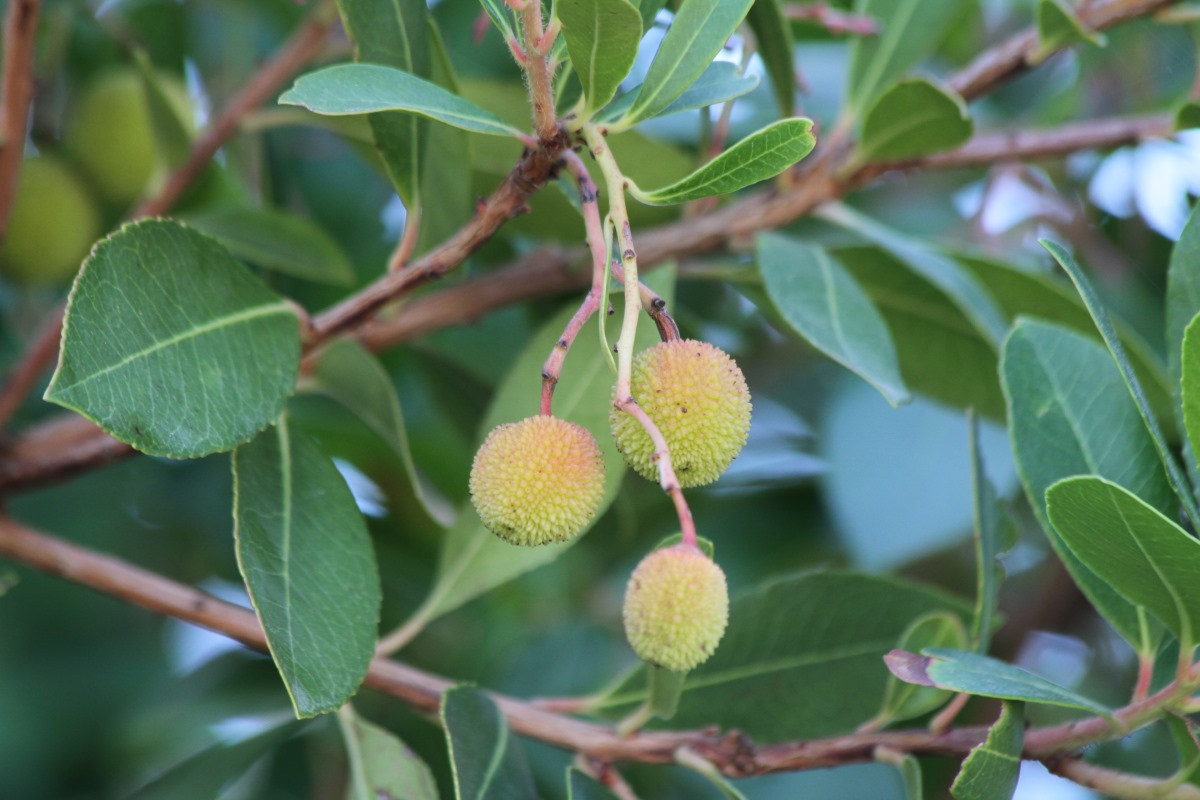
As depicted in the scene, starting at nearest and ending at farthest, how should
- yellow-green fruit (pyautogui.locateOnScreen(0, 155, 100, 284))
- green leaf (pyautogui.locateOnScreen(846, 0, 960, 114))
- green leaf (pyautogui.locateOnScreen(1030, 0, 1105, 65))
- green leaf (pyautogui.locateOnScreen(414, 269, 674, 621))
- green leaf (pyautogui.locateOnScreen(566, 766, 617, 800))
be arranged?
green leaf (pyautogui.locateOnScreen(566, 766, 617, 800))
green leaf (pyautogui.locateOnScreen(414, 269, 674, 621))
green leaf (pyautogui.locateOnScreen(1030, 0, 1105, 65))
green leaf (pyautogui.locateOnScreen(846, 0, 960, 114))
yellow-green fruit (pyautogui.locateOnScreen(0, 155, 100, 284))

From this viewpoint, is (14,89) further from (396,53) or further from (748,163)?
(748,163)

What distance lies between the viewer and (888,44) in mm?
1330

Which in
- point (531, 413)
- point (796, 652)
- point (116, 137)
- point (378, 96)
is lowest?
point (796, 652)

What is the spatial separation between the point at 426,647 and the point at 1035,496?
43.5 inches

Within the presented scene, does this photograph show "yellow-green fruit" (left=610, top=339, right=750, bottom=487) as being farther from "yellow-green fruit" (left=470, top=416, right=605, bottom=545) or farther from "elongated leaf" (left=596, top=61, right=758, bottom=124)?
"elongated leaf" (left=596, top=61, right=758, bottom=124)

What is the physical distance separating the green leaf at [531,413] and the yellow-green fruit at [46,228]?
2.32 feet

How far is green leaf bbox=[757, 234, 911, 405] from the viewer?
94cm

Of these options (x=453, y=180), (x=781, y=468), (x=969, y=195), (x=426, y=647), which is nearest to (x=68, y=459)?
(x=453, y=180)

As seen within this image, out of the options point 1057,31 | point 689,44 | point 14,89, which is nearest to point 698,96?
point 689,44

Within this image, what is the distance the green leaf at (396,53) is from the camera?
83 centimetres

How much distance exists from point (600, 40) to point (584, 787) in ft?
1.86

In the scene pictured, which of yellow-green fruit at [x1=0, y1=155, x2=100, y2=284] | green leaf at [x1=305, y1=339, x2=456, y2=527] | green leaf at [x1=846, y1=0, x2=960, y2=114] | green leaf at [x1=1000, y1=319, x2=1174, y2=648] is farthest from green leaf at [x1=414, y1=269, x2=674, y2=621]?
yellow-green fruit at [x1=0, y1=155, x2=100, y2=284]

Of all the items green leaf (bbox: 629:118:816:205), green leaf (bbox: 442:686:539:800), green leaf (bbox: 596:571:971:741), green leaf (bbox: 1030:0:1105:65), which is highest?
green leaf (bbox: 629:118:816:205)

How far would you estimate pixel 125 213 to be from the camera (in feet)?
5.44
